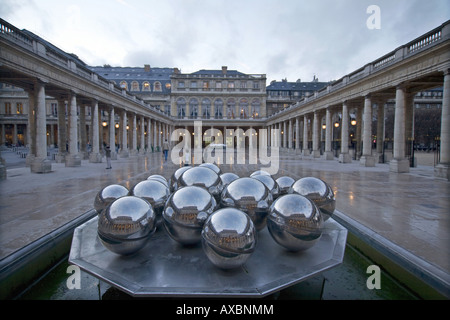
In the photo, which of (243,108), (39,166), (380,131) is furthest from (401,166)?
(243,108)

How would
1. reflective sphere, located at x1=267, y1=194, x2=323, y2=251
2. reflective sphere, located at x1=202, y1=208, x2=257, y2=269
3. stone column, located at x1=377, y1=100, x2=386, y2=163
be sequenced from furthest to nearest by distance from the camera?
stone column, located at x1=377, y1=100, x2=386, y2=163 < reflective sphere, located at x1=267, y1=194, x2=323, y2=251 < reflective sphere, located at x1=202, y1=208, x2=257, y2=269

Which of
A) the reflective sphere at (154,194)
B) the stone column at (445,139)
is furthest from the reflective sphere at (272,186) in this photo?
the stone column at (445,139)

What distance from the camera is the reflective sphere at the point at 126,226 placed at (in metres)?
3.68

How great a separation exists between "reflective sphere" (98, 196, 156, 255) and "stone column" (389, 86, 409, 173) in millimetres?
19707

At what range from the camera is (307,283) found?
4254 mm

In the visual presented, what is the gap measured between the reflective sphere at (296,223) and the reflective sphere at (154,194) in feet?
7.34

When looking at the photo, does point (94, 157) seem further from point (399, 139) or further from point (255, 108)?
A: point (255, 108)

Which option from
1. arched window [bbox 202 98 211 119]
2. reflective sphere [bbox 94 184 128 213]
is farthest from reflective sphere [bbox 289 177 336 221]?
arched window [bbox 202 98 211 119]

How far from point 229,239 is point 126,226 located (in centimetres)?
158

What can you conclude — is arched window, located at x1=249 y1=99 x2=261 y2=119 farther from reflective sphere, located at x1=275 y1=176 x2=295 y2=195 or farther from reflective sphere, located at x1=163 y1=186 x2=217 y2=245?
reflective sphere, located at x1=163 y1=186 x2=217 y2=245

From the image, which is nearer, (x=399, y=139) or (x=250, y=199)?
(x=250, y=199)

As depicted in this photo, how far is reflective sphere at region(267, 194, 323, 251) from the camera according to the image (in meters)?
3.82

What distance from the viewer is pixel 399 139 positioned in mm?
18812
